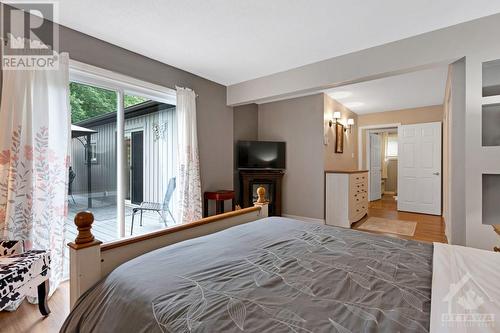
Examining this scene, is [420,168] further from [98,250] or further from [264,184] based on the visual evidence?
[98,250]

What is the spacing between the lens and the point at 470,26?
2354 mm

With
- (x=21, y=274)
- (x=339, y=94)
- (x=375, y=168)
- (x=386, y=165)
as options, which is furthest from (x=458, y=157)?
(x=386, y=165)

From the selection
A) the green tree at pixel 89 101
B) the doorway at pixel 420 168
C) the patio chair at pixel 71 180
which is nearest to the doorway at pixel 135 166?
the green tree at pixel 89 101

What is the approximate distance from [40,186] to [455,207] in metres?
3.96

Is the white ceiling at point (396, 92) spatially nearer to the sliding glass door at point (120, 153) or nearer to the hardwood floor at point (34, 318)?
the sliding glass door at point (120, 153)

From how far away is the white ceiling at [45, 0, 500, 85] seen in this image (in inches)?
84.4

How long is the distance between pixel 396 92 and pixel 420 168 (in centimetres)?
209

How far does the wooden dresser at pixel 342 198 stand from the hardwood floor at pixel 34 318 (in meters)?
→ 3.90

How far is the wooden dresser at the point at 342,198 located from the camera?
14.2 ft

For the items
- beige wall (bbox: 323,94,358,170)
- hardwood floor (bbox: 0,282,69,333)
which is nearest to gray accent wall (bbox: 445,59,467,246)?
beige wall (bbox: 323,94,358,170)

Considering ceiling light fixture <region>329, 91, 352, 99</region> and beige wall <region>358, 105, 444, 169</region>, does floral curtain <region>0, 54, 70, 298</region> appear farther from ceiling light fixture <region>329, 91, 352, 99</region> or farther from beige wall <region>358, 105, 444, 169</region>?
beige wall <region>358, 105, 444, 169</region>

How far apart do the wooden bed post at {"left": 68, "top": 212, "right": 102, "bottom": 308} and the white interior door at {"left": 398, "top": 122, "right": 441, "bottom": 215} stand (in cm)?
625

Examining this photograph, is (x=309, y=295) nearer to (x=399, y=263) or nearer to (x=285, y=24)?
(x=399, y=263)

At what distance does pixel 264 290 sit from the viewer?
98 cm
